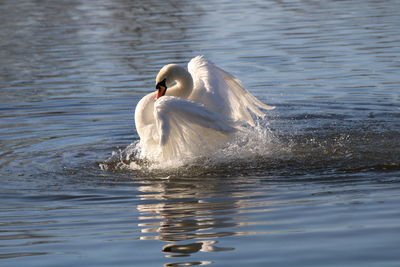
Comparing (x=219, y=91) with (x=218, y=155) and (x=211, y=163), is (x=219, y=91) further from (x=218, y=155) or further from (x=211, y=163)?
(x=211, y=163)

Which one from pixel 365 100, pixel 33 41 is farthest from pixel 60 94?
pixel 33 41

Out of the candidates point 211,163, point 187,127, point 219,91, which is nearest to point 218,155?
point 211,163

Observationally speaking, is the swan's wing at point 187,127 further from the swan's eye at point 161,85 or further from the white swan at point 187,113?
the swan's eye at point 161,85

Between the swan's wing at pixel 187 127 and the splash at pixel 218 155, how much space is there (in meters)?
0.09

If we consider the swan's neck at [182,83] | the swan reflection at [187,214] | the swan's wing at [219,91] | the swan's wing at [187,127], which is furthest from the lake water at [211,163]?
the swan's neck at [182,83]

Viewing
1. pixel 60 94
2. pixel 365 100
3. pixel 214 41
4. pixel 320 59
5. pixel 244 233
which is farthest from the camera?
pixel 214 41

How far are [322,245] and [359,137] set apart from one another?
3.96 meters

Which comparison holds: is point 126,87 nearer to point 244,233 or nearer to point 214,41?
point 214,41

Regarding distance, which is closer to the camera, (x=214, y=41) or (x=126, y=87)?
(x=126, y=87)

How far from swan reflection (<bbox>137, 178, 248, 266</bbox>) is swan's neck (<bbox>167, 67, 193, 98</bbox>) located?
1.15 m

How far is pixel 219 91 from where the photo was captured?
9.26 meters

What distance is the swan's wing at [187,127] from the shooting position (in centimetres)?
824

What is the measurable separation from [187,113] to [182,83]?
2.54 ft

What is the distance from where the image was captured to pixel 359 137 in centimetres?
956
